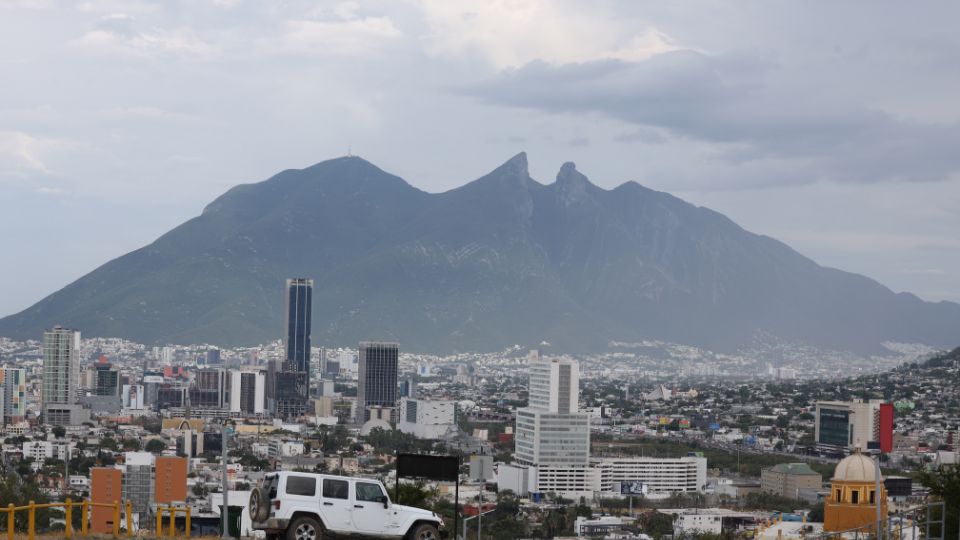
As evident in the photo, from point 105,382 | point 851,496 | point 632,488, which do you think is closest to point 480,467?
point 851,496

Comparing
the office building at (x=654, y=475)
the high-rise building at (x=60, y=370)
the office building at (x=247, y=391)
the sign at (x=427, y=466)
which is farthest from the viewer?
the office building at (x=247, y=391)

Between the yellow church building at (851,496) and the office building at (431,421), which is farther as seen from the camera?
the office building at (431,421)

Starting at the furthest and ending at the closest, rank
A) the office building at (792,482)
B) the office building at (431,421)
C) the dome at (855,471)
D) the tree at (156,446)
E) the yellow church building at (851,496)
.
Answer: the office building at (431,421)
the tree at (156,446)
the office building at (792,482)
the dome at (855,471)
the yellow church building at (851,496)

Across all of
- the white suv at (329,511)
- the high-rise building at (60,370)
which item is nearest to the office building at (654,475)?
the white suv at (329,511)

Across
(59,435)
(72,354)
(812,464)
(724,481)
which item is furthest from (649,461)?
(72,354)

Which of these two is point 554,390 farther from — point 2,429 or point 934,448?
point 2,429

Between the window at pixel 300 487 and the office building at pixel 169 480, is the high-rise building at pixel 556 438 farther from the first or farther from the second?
the window at pixel 300 487

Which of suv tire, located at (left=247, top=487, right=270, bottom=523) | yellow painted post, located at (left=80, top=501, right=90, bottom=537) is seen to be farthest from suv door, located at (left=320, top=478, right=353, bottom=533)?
yellow painted post, located at (left=80, top=501, right=90, bottom=537)

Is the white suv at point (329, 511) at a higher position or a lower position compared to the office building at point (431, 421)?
higher
